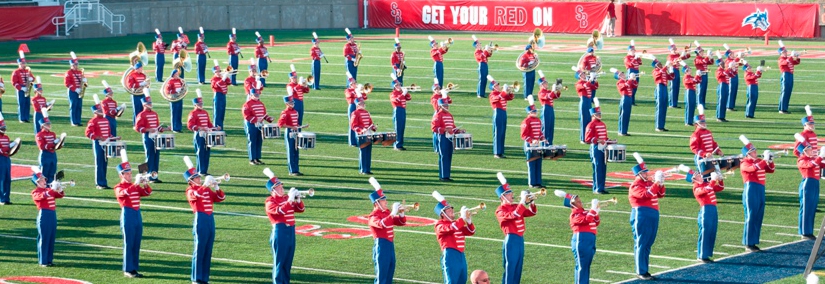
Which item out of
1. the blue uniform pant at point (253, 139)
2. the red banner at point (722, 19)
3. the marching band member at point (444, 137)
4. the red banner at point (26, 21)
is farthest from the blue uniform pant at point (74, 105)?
the red banner at point (722, 19)

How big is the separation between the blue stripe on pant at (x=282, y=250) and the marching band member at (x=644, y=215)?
13.5 ft

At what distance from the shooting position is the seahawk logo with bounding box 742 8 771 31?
4781 centimetres

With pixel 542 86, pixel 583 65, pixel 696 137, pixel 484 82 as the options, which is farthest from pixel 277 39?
pixel 696 137

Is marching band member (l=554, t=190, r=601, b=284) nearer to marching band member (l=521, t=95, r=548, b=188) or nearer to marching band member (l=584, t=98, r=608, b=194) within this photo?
marching band member (l=584, t=98, r=608, b=194)

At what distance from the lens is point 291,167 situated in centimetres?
2277

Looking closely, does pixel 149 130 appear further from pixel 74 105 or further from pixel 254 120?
pixel 74 105

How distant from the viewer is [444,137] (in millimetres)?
22219

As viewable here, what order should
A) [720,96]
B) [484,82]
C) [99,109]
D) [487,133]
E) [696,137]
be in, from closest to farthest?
1. [696,137]
2. [99,109]
3. [487,133]
4. [720,96]
5. [484,82]

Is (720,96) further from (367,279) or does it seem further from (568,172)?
(367,279)

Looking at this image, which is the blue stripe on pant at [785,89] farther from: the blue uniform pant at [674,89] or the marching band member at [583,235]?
the marching band member at [583,235]

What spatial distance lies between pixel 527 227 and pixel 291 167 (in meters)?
6.01

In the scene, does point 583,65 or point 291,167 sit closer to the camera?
point 291,167

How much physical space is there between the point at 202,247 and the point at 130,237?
1.02 m

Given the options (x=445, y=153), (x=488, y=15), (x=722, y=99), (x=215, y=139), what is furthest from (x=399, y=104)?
(x=488, y=15)
